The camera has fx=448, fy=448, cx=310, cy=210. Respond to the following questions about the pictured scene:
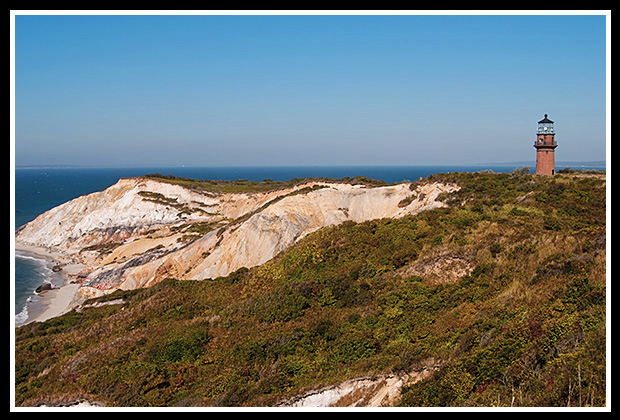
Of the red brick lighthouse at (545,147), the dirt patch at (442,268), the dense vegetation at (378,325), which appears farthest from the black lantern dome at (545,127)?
the dirt patch at (442,268)

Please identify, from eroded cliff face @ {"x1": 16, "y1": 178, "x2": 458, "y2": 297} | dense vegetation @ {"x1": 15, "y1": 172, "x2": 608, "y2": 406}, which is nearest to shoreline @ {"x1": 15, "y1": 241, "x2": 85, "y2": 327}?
eroded cliff face @ {"x1": 16, "y1": 178, "x2": 458, "y2": 297}

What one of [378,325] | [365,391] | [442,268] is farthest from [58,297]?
[365,391]

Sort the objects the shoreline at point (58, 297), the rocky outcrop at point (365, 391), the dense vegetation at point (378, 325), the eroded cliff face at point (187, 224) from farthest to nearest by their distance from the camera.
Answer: the shoreline at point (58, 297)
the eroded cliff face at point (187, 224)
the rocky outcrop at point (365, 391)
the dense vegetation at point (378, 325)

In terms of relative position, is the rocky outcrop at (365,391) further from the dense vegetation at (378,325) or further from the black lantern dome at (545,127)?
the black lantern dome at (545,127)

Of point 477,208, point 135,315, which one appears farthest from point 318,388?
point 477,208

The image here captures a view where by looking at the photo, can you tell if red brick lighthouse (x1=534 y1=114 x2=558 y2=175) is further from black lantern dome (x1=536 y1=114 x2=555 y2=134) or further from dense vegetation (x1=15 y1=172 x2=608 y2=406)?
dense vegetation (x1=15 y1=172 x2=608 y2=406)

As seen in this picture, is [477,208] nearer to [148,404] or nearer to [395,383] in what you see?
[395,383]

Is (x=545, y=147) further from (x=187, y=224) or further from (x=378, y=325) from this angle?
(x=187, y=224)
